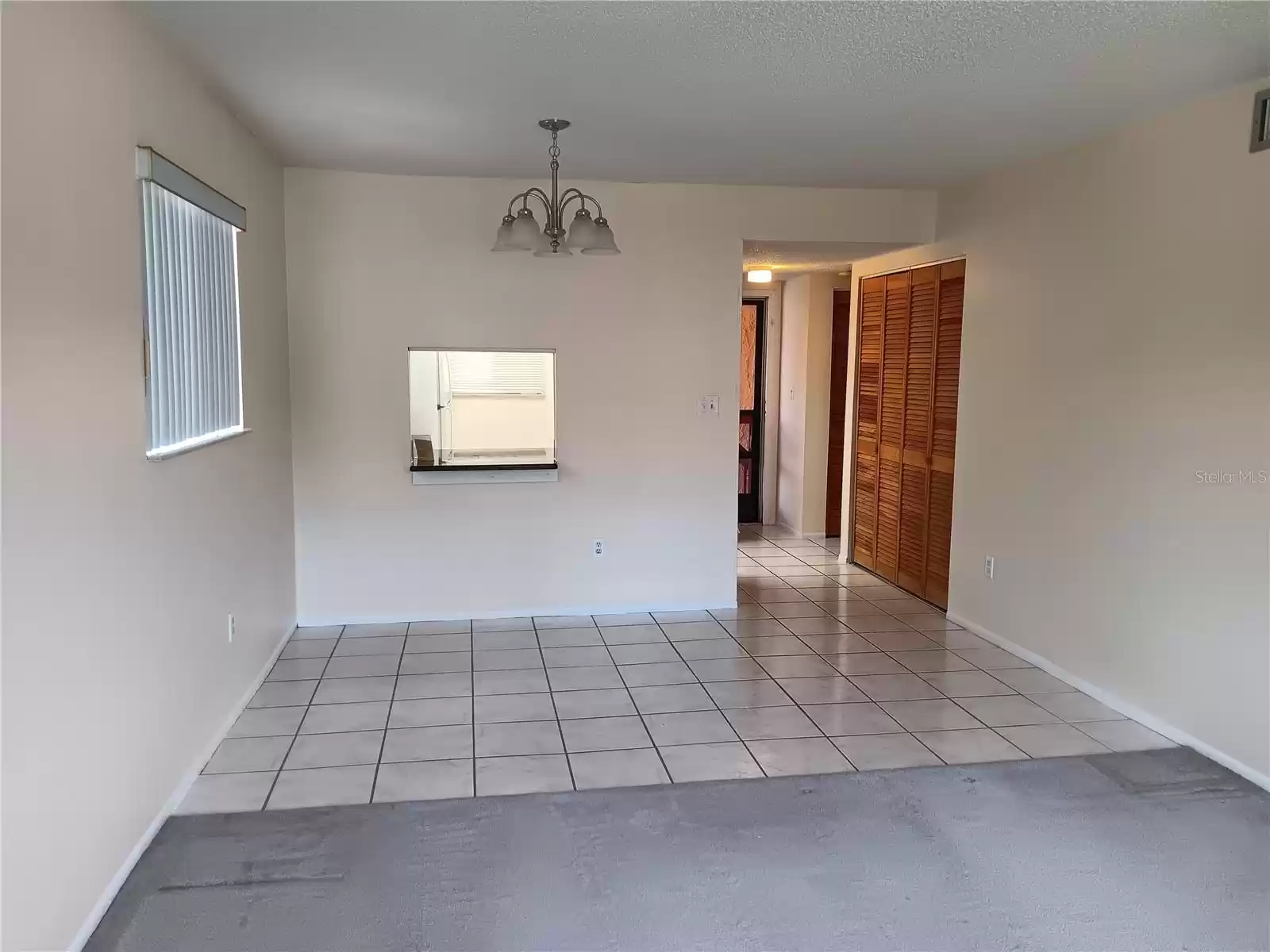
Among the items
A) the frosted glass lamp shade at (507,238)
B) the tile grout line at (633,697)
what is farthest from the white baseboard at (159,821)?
the frosted glass lamp shade at (507,238)

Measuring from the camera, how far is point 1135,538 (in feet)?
11.2

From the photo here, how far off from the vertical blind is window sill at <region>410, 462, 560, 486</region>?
1154 mm

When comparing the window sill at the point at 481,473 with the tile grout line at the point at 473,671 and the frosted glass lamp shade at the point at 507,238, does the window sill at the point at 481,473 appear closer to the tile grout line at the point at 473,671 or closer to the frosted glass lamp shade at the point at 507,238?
the tile grout line at the point at 473,671

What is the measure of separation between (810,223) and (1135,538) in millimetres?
2303

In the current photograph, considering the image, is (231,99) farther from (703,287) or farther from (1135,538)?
(1135,538)

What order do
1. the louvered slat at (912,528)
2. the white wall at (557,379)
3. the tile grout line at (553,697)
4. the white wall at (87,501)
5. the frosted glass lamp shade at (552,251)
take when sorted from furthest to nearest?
the louvered slat at (912,528) → the white wall at (557,379) → the frosted glass lamp shade at (552,251) → the tile grout line at (553,697) → the white wall at (87,501)

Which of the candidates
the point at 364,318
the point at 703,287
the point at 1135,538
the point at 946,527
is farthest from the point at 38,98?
the point at 946,527

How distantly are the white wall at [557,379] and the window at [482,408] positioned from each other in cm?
9

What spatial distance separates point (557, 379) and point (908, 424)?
2093mm

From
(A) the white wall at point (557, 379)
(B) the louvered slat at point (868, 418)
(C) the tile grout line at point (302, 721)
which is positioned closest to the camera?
(C) the tile grout line at point (302, 721)

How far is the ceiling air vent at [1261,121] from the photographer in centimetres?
284

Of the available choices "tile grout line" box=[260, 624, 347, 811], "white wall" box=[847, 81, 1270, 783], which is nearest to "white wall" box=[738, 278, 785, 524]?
"white wall" box=[847, 81, 1270, 783]

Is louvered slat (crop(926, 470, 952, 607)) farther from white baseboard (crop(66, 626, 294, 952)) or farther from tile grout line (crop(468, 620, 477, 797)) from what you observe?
white baseboard (crop(66, 626, 294, 952))

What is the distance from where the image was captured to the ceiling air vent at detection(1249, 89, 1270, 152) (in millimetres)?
2840
